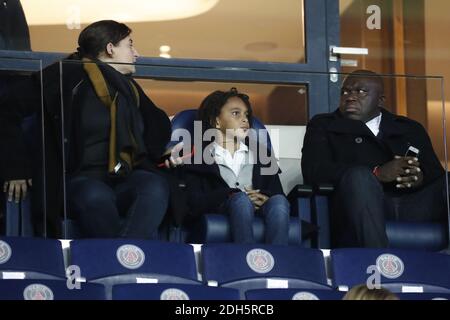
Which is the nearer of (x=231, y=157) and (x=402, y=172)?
(x=231, y=157)

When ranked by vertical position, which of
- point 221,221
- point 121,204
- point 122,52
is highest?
point 122,52

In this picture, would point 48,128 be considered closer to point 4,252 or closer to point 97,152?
point 97,152

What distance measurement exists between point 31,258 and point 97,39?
1.50 meters

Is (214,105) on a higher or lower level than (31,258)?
higher

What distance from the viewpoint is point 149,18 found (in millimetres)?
9945

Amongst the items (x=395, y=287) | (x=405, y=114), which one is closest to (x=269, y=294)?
(x=395, y=287)

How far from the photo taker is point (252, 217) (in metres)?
8.13

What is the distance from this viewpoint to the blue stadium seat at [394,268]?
7754 mm

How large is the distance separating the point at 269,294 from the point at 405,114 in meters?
2.19

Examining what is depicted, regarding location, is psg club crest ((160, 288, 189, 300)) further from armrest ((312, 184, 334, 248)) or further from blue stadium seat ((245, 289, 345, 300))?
armrest ((312, 184, 334, 248))

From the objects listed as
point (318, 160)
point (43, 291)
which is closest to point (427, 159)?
point (318, 160)

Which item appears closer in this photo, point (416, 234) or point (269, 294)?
point (269, 294)

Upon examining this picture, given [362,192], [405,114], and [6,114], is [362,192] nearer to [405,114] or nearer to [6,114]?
[405,114]

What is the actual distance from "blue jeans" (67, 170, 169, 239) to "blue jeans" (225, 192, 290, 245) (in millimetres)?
334
